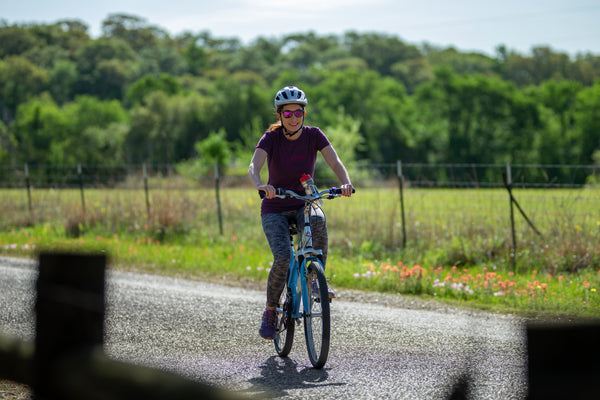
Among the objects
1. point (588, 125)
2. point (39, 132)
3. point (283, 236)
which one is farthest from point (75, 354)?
point (39, 132)

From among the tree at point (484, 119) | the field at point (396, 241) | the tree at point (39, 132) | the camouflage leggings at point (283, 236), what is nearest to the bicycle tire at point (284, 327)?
the camouflage leggings at point (283, 236)

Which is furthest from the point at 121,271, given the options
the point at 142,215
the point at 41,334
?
the point at 41,334

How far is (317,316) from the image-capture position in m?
5.36

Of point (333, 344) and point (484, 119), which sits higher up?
point (484, 119)

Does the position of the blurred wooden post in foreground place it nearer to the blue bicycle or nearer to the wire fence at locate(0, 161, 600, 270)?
the blue bicycle

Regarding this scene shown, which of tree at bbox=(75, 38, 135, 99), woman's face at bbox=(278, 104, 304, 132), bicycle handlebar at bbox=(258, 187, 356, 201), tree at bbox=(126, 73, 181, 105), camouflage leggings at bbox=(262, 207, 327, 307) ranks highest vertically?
tree at bbox=(75, 38, 135, 99)

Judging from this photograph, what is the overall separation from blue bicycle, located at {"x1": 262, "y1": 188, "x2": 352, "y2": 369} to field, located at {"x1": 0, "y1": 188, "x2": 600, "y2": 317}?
3490 millimetres

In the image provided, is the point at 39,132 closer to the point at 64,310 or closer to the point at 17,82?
the point at 17,82

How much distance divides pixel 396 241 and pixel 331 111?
8211cm

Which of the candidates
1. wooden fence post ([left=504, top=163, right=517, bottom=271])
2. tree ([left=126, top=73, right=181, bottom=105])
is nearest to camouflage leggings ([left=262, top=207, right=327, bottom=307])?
wooden fence post ([left=504, top=163, right=517, bottom=271])

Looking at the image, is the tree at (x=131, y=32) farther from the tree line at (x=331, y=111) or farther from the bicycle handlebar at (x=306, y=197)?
the bicycle handlebar at (x=306, y=197)

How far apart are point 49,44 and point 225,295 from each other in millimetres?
153746

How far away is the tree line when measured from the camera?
79312 millimetres

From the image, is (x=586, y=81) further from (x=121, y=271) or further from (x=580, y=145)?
(x=121, y=271)
